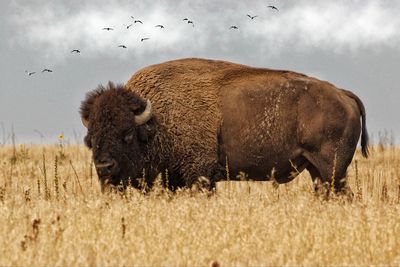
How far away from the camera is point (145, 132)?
364 inches

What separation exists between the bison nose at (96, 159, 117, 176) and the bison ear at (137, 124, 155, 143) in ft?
1.88

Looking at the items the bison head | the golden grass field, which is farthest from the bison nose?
the golden grass field

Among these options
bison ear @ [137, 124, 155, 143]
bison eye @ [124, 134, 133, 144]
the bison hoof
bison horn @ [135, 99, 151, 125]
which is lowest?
the bison hoof

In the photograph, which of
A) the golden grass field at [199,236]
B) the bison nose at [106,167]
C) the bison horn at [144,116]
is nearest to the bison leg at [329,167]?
the golden grass field at [199,236]

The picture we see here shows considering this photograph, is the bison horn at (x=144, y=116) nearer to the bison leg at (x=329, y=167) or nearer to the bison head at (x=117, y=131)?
the bison head at (x=117, y=131)

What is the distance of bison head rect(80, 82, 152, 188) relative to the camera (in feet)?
28.9

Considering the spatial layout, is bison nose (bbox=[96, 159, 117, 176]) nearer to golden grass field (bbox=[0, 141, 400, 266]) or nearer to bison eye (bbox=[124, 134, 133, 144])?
bison eye (bbox=[124, 134, 133, 144])

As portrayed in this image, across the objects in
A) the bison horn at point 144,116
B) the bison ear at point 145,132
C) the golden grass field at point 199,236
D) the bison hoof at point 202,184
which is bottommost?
the golden grass field at point 199,236

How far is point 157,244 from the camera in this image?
5.46 metres

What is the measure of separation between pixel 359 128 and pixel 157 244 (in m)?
5.18

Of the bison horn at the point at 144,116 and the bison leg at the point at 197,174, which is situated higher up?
the bison horn at the point at 144,116

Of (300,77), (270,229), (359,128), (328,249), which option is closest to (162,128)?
(300,77)

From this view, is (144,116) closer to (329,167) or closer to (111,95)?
(111,95)

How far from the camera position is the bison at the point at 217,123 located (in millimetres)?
9195
